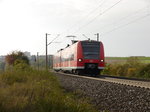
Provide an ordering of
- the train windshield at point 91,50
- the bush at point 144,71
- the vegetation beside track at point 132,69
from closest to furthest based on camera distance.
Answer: the train windshield at point 91,50 < the bush at point 144,71 < the vegetation beside track at point 132,69

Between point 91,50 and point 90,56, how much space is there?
0.58 metres

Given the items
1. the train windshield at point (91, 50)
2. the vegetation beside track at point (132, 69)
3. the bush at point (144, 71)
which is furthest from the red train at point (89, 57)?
the vegetation beside track at point (132, 69)

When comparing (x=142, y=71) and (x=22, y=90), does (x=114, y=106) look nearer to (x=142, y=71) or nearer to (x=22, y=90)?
(x=22, y=90)

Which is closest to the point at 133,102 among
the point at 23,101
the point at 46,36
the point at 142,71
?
the point at 23,101

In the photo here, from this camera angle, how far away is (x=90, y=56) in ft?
80.0

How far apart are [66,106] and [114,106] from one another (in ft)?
7.53

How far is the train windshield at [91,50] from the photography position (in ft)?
80.0

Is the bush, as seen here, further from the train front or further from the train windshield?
the train windshield

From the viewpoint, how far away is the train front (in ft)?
79.3

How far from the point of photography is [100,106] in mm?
9555

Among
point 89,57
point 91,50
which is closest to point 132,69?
point 91,50

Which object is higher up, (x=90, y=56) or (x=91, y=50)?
(x=91, y=50)

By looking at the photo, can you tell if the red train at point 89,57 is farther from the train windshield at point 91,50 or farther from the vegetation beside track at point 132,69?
the vegetation beside track at point 132,69

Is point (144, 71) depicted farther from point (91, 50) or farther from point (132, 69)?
point (91, 50)
